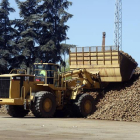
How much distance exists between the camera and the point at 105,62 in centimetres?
2814

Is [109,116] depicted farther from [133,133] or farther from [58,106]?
[133,133]

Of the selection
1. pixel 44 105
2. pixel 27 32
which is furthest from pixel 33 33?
pixel 44 105

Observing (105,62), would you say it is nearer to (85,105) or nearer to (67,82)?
(67,82)

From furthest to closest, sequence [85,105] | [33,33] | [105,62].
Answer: [33,33] → [105,62] → [85,105]

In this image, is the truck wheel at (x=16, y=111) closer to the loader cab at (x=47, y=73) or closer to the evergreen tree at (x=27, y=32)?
the loader cab at (x=47, y=73)

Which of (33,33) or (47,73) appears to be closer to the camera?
(47,73)

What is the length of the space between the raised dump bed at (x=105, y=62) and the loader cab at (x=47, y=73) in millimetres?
3215

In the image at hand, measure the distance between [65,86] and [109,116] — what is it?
379cm

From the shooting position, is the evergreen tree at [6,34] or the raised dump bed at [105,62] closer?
the raised dump bed at [105,62]

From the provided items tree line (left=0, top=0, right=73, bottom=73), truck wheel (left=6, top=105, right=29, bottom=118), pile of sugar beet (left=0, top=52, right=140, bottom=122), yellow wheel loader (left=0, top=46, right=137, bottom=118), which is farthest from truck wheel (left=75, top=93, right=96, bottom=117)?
tree line (left=0, top=0, right=73, bottom=73)

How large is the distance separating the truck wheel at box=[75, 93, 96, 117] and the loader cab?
1.83 metres

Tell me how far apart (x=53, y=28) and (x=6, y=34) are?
4.92 metres

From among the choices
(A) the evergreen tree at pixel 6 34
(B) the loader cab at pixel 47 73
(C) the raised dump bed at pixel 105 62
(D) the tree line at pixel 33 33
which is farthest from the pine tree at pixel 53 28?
(B) the loader cab at pixel 47 73

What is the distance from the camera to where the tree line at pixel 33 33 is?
42969 mm
